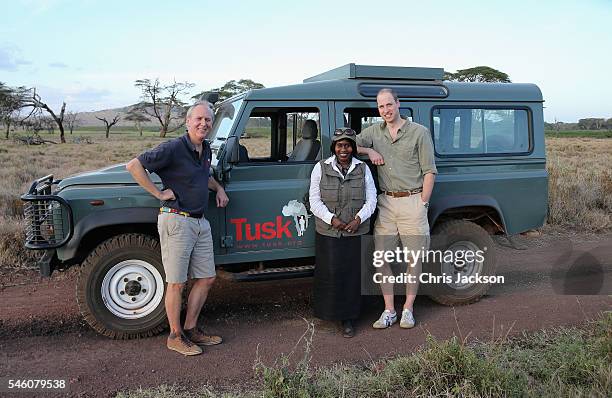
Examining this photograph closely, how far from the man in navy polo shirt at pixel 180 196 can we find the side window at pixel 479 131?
2.44 m

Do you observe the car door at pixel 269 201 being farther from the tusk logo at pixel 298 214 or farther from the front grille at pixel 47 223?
the front grille at pixel 47 223

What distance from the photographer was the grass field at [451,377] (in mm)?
3270

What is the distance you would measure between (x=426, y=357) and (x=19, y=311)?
3.85 metres

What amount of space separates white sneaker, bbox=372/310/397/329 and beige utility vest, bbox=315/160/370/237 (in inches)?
34.7

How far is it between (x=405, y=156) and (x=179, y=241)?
6.90ft

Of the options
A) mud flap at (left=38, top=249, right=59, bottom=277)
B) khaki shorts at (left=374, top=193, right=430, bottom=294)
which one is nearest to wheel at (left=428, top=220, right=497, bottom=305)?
khaki shorts at (left=374, top=193, right=430, bottom=294)

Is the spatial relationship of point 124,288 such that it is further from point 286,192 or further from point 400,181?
point 400,181

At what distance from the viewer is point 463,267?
553 cm

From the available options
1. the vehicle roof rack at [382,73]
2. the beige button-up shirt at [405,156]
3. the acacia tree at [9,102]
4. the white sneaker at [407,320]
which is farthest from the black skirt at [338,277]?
the acacia tree at [9,102]

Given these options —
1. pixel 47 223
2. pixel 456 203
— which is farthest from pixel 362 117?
pixel 47 223

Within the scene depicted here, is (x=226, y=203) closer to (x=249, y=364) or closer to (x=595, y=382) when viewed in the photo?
(x=249, y=364)

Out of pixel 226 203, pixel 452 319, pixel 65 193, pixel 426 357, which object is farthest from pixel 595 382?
pixel 65 193

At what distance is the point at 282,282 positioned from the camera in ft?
20.4

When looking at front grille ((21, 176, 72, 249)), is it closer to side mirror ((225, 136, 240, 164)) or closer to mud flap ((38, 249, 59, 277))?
mud flap ((38, 249, 59, 277))
